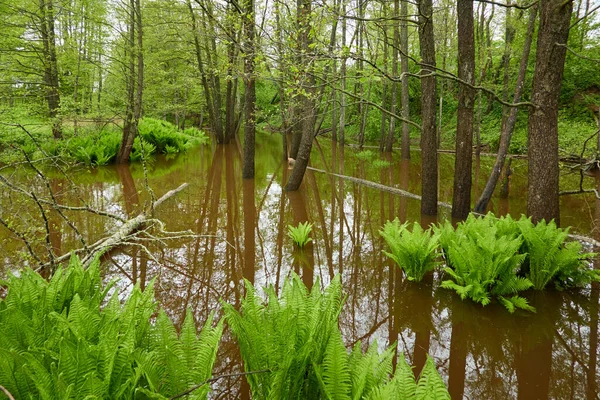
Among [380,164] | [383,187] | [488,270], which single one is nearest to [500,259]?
[488,270]

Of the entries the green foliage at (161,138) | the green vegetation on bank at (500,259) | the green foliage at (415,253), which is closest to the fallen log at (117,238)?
the green foliage at (415,253)

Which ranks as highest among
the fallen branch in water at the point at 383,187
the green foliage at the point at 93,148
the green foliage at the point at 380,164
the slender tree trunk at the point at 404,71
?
the slender tree trunk at the point at 404,71

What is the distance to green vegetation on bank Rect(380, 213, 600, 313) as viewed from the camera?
397 cm

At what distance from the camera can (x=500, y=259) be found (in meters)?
3.93

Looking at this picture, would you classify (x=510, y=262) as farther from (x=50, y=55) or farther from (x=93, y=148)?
(x=50, y=55)

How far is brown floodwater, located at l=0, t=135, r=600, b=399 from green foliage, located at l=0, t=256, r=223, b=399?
69 centimetres

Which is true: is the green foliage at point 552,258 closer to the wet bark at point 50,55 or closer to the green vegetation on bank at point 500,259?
the green vegetation on bank at point 500,259

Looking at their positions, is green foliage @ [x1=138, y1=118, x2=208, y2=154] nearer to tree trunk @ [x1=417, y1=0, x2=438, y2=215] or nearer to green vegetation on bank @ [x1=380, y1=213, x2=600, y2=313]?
tree trunk @ [x1=417, y1=0, x2=438, y2=215]

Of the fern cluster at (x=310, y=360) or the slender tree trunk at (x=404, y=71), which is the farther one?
the slender tree trunk at (x=404, y=71)

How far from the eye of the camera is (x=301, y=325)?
2.47m

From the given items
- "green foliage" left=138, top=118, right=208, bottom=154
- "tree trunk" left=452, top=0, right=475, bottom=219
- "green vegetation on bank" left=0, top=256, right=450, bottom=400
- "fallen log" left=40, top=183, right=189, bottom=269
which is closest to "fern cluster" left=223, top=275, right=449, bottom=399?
"green vegetation on bank" left=0, top=256, right=450, bottom=400

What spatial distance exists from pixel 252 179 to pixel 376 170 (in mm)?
4864

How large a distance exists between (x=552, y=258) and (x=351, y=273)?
2.32m

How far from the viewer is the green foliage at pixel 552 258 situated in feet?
13.6
